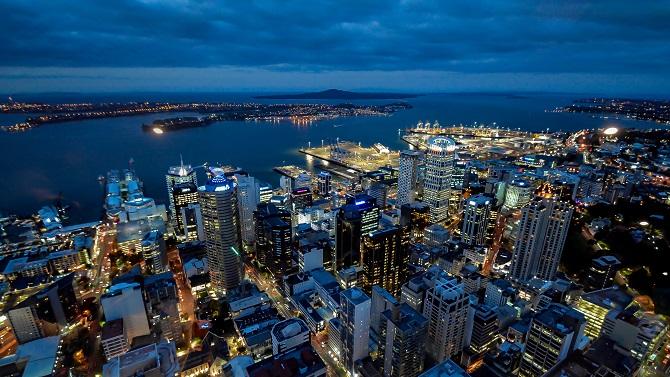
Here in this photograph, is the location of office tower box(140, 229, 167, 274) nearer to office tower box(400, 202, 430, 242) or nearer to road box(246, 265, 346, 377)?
road box(246, 265, 346, 377)

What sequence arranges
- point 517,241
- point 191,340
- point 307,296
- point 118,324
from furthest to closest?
1. point 517,241
2. point 307,296
3. point 191,340
4. point 118,324

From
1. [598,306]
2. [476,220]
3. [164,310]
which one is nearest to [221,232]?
[164,310]

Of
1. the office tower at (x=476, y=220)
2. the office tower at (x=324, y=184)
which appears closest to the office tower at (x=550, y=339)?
the office tower at (x=476, y=220)

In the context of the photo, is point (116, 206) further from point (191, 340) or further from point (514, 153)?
point (514, 153)

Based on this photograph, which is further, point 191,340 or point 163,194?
point 163,194

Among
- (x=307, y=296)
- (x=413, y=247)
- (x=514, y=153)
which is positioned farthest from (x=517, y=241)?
(x=514, y=153)

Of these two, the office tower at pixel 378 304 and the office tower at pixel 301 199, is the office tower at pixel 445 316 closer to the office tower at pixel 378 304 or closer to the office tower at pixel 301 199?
the office tower at pixel 378 304
